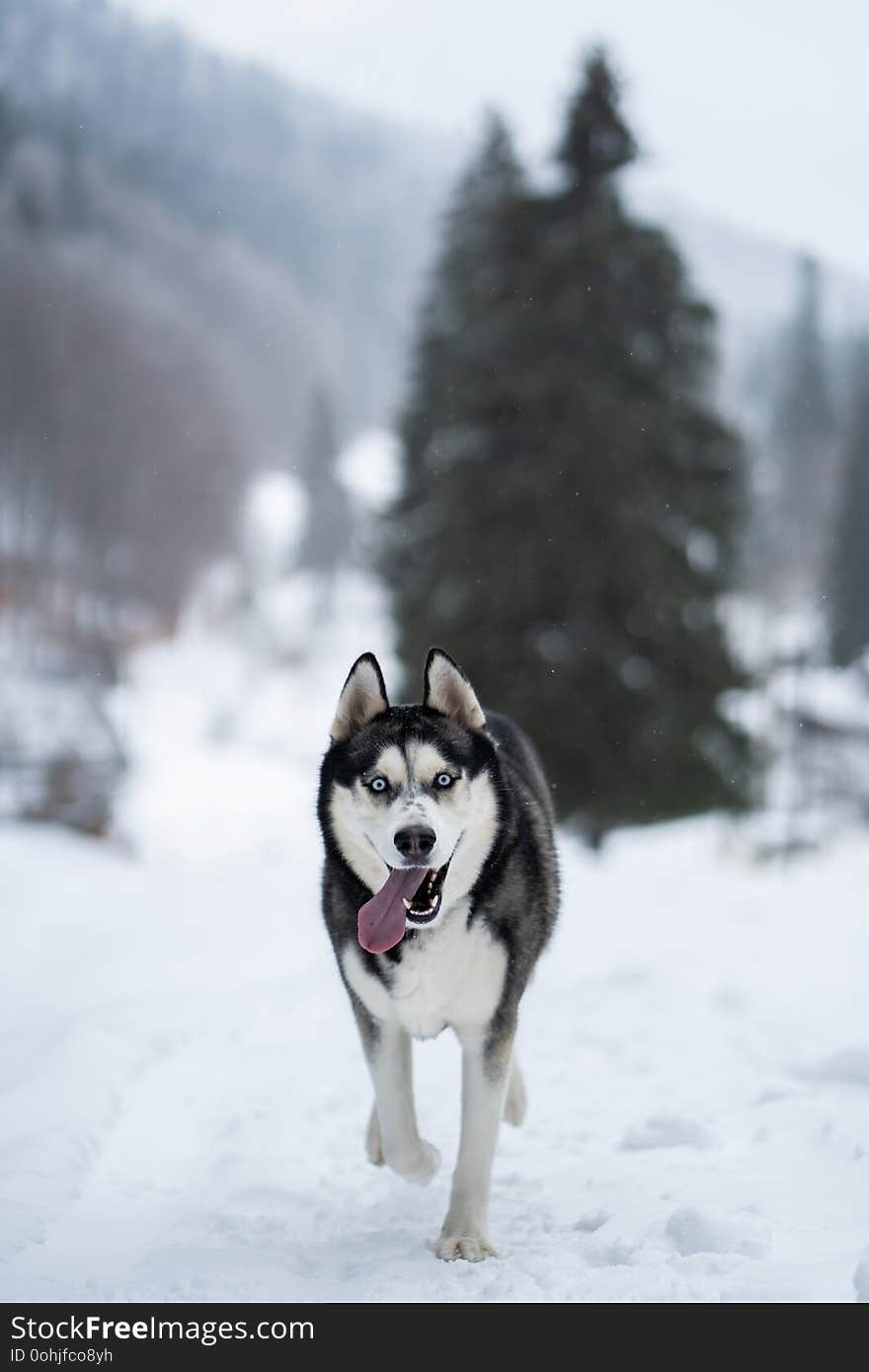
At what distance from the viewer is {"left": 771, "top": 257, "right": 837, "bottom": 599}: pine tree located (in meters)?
26.7

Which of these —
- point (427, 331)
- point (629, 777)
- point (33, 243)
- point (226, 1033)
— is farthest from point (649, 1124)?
point (33, 243)

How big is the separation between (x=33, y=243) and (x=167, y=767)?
41.8 feet

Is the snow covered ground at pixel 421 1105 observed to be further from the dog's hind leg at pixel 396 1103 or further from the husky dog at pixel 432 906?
the husky dog at pixel 432 906

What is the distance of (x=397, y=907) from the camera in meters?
3.10

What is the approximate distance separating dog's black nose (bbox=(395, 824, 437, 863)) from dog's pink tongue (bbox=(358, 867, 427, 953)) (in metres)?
0.08

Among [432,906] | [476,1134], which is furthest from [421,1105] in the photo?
[432,906]

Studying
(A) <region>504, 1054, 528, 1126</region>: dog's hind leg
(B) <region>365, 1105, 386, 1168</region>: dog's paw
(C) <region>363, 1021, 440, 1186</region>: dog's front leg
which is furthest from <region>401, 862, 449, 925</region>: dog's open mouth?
(A) <region>504, 1054, 528, 1126</region>: dog's hind leg

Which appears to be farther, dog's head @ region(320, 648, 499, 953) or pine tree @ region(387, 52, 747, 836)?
pine tree @ region(387, 52, 747, 836)

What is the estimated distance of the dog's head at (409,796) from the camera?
3.06 m

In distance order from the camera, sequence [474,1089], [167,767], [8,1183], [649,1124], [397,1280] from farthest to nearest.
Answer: [167,767] → [649,1124] → [8,1183] → [474,1089] → [397,1280]

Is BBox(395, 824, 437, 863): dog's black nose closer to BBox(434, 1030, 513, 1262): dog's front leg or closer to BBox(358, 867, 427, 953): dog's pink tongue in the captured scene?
BBox(358, 867, 427, 953): dog's pink tongue

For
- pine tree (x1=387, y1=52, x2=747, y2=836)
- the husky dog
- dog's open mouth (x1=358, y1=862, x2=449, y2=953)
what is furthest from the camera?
pine tree (x1=387, y1=52, x2=747, y2=836)

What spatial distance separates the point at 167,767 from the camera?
21297 mm

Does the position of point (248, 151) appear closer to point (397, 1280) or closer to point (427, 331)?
point (427, 331)
